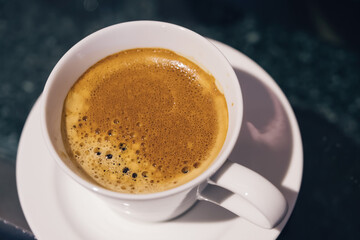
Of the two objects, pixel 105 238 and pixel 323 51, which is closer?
pixel 105 238

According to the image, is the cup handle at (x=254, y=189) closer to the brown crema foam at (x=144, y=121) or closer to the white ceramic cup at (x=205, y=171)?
the white ceramic cup at (x=205, y=171)

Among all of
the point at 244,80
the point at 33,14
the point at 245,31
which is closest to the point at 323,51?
the point at 245,31

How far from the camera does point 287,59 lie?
159 centimetres

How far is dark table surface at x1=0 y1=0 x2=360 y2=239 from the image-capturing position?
1415 millimetres

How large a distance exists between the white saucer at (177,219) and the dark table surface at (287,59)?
0.42m

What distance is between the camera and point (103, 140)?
93 centimetres

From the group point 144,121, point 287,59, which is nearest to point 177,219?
point 144,121

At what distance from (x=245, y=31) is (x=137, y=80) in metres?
0.77

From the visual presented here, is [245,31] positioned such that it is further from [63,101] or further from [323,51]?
[63,101]

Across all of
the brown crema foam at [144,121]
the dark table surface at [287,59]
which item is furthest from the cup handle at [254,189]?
the dark table surface at [287,59]

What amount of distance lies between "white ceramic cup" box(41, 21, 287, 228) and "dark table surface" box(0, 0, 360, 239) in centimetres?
60

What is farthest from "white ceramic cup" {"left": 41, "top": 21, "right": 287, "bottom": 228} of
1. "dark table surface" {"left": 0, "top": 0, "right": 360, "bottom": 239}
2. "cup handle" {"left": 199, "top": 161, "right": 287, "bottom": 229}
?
"dark table surface" {"left": 0, "top": 0, "right": 360, "bottom": 239}

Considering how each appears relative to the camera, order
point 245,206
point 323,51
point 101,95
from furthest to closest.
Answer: point 323,51
point 101,95
point 245,206

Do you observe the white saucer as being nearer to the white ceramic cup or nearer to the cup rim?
the white ceramic cup
